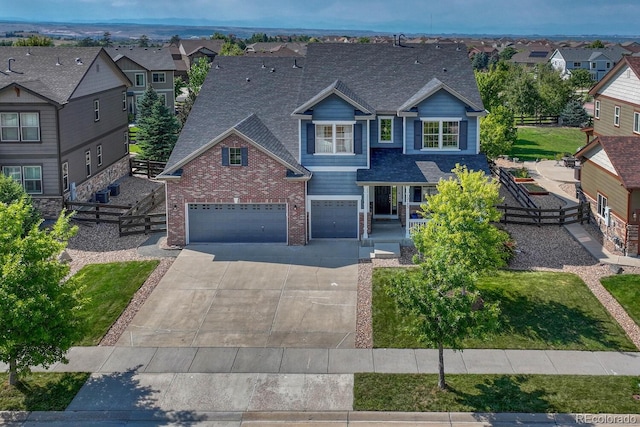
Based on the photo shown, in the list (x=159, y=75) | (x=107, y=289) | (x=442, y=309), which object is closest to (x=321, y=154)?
(x=107, y=289)

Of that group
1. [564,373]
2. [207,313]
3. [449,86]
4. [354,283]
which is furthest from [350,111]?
[564,373]

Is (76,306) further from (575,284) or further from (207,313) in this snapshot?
(575,284)

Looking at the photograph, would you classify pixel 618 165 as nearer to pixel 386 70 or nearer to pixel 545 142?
pixel 386 70

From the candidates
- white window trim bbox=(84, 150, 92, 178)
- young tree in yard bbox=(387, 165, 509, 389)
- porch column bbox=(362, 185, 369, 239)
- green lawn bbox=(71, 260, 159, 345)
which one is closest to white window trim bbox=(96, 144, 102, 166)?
white window trim bbox=(84, 150, 92, 178)

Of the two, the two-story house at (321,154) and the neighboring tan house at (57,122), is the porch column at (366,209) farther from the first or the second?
the neighboring tan house at (57,122)

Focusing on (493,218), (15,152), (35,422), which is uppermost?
(15,152)

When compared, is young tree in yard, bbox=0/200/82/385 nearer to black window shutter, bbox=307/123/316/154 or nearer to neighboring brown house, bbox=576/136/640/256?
black window shutter, bbox=307/123/316/154

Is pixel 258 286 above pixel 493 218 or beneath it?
beneath
